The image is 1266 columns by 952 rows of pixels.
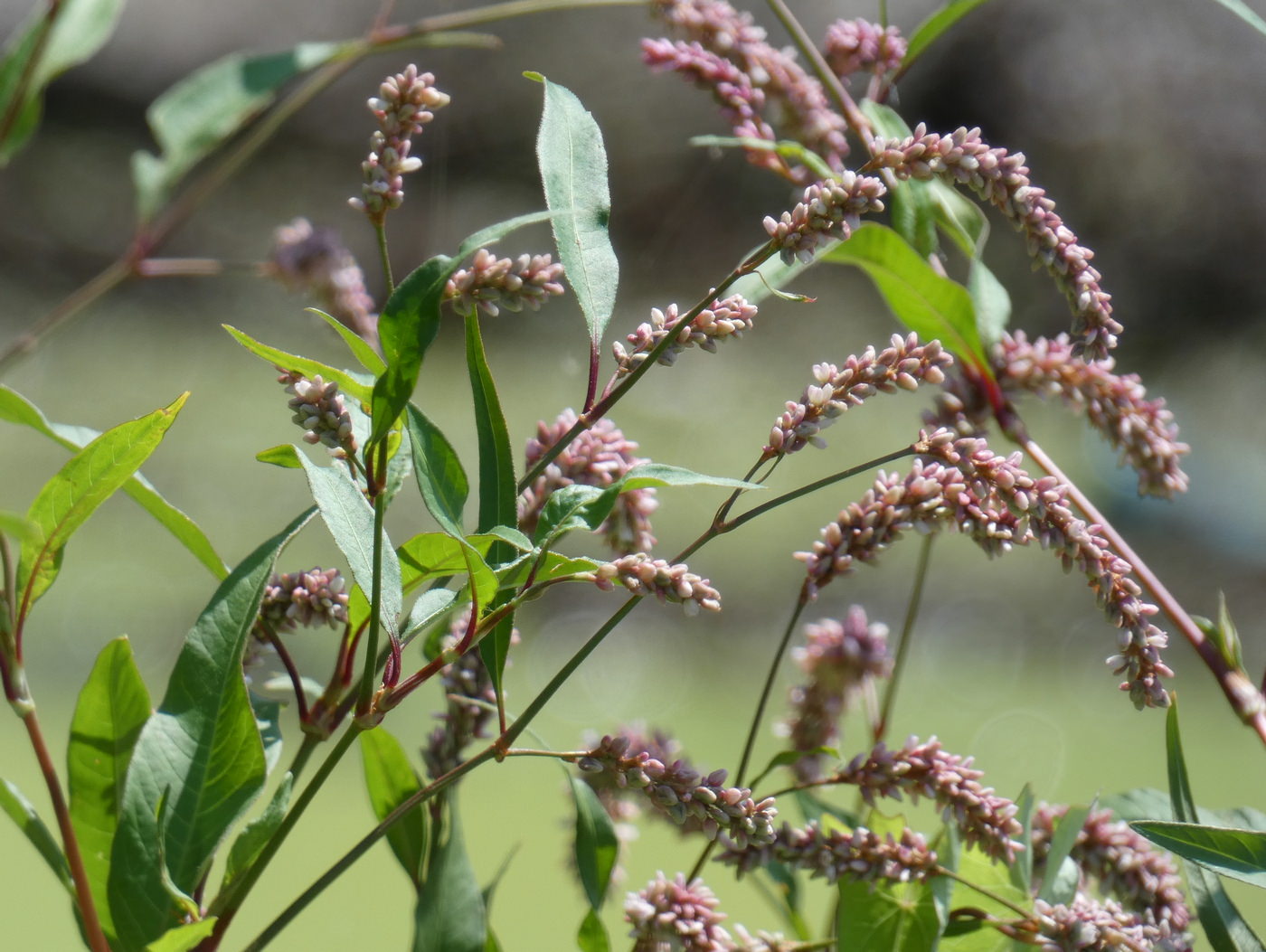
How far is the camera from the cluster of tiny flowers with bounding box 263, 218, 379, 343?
38cm

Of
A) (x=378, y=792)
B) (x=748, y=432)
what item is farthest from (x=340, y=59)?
(x=748, y=432)

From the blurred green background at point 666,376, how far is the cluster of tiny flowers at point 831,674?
2.00ft

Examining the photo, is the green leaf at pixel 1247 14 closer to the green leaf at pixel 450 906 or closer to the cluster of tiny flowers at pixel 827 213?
the cluster of tiny flowers at pixel 827 213

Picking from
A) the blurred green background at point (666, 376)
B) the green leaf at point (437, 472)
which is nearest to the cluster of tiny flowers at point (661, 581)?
the green leaf at point (437, 472)

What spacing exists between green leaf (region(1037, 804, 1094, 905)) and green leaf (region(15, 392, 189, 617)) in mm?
199

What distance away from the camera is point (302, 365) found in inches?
8.7

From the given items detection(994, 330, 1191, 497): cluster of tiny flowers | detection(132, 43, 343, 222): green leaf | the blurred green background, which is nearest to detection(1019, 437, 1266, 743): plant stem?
detection(994, 330, 1191, 497): cluster of tiny flowers

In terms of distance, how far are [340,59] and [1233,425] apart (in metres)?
2.32

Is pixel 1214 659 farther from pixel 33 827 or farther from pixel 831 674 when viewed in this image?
pixel 33 827

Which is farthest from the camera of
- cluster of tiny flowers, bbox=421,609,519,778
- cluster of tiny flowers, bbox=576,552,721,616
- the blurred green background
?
the blurred green background

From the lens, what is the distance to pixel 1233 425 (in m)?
2.38

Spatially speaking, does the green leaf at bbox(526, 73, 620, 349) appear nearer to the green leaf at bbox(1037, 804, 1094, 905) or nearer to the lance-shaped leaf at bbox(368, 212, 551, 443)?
the lance-shaped leaf at bbox(368, 212, 551, 443)

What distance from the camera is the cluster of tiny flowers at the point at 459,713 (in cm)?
29

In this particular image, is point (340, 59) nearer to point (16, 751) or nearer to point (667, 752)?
point (667, 752)
